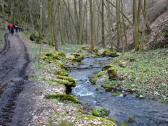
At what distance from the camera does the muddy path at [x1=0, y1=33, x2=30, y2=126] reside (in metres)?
13.6

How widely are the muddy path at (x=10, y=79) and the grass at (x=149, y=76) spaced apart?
19.0 feet

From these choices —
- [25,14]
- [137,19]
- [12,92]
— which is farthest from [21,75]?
[25,14]

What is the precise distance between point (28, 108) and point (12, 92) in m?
2.93

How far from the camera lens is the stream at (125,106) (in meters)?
13.4

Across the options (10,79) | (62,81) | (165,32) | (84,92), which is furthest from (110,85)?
(165,32)

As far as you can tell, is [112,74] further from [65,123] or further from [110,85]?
[65,123]

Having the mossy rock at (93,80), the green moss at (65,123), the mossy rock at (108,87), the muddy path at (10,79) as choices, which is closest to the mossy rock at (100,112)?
the green moss at (65,123)

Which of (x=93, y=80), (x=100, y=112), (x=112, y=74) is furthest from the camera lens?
(x=93, y=80)

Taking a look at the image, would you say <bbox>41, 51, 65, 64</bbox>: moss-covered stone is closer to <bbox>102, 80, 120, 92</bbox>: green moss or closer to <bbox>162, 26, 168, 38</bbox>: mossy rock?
<bbox>102, 80, 120, 92</bbox>: green moss

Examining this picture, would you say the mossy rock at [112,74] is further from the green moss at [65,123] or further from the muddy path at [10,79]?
the green moss at [65,123]

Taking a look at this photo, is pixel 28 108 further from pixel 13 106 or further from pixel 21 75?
pixel 21 75

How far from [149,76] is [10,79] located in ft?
25.7

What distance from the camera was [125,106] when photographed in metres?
15.4

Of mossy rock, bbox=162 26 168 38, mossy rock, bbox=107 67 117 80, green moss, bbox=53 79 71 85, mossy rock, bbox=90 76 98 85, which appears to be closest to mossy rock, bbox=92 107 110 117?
green moss, bbox=53 79 71 85
